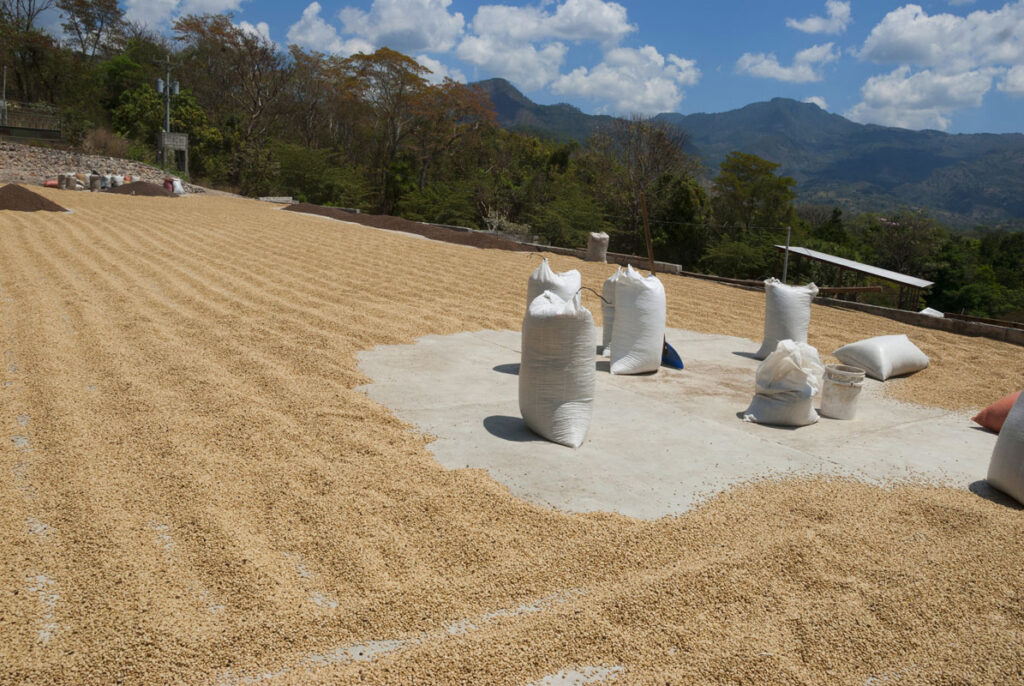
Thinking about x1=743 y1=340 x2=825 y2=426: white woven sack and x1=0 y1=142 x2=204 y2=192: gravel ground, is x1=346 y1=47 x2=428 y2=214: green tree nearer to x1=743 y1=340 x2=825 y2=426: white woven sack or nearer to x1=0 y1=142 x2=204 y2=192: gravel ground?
x1=0 y1=142 x2=204 y2=192: gravel ground

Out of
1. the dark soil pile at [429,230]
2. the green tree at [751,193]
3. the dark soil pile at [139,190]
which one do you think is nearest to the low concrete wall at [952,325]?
the dark soil pile at [429,230]

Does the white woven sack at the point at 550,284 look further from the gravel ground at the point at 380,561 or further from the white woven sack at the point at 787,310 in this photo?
the white woven sack at the point at 787,310

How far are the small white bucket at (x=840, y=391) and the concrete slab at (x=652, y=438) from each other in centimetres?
11

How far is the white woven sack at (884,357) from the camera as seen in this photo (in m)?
6.77

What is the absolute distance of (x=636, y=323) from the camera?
6.26 meters

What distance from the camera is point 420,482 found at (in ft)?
12.4

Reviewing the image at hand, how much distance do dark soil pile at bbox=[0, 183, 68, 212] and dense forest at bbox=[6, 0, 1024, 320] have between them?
1086cm

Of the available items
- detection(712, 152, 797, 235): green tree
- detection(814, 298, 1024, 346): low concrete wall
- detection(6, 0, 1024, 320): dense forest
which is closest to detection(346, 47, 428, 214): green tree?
detection(6, 0, 1024, 320): dense forest

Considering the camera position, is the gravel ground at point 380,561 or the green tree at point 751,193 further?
the green tree at point 751,193

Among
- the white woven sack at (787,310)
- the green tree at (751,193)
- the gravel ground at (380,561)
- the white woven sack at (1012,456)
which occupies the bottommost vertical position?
the gravel ground at (380,561)

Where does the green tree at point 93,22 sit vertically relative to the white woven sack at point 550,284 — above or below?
above

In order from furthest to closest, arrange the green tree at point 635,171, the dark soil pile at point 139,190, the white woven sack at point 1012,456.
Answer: the green tree at point 635,171 < the dark soil pile at point 139,190 < the white woven sack at point 1012,456

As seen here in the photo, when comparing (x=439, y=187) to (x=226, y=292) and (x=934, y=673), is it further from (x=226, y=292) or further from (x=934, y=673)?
(x=934, y=673)

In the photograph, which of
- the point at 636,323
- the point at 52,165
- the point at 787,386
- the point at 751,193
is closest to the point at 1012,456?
the point at 787,386
